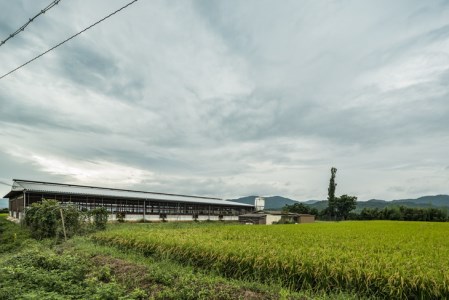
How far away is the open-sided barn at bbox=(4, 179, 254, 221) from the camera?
31.8 metres

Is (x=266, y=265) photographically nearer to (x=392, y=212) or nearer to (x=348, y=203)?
(x=392, y=212)

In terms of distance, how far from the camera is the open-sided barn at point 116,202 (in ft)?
104

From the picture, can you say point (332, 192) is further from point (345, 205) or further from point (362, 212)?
point (345, 205)

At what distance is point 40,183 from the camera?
1480 inches

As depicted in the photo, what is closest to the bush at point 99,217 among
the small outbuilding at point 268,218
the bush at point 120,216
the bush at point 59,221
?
the bush at point 59,221

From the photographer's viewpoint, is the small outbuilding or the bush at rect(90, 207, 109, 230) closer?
the bush at rect(90, 207, 109, 230)

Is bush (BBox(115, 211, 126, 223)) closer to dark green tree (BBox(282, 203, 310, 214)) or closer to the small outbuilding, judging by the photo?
the small outbuilding

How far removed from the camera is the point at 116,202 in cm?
3741

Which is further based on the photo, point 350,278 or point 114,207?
point 114,207

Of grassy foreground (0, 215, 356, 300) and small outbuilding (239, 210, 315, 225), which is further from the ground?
grassy foreground (0, 215, 356, 300)

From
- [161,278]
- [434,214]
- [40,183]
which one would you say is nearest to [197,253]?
[161,278]

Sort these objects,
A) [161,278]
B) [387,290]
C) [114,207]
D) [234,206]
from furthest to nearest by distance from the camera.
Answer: [234,206] → [114,207] → [161,278] → [387,290]

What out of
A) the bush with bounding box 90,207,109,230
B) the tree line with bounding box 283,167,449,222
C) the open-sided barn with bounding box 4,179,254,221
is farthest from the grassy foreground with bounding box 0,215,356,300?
the tree line with bounding box 283,167,449,222

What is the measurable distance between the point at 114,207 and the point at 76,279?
30.0 m
